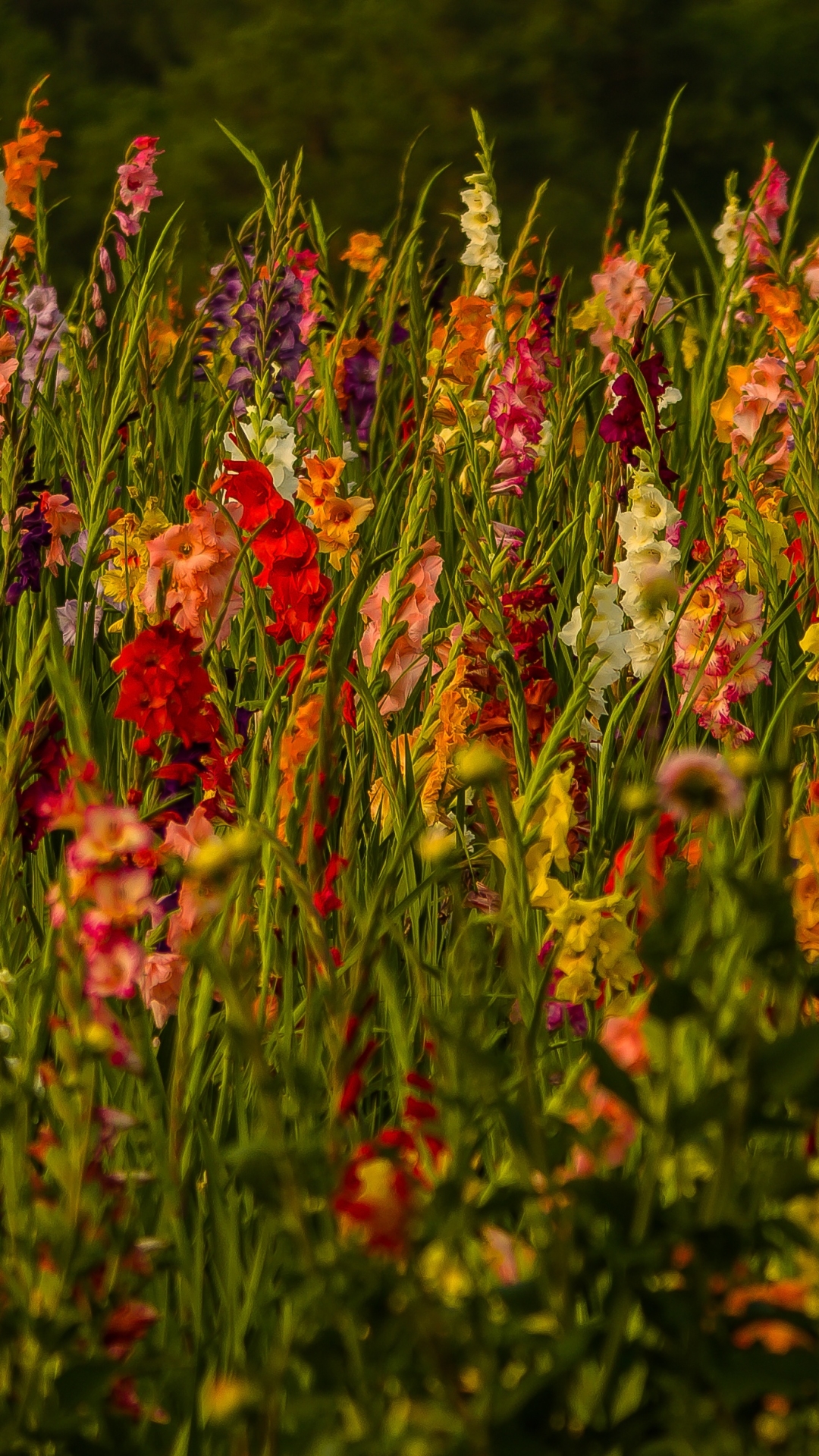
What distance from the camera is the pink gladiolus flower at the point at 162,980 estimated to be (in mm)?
1418

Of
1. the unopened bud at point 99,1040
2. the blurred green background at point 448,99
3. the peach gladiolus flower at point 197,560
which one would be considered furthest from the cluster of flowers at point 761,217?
the blurred green background at point 448,99

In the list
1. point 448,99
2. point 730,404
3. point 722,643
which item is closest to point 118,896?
point 722,643

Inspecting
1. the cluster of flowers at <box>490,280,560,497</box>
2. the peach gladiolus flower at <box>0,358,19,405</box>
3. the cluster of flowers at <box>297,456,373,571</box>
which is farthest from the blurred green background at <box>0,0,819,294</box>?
the cluster of flowers at <box>297,456,373,571</box>

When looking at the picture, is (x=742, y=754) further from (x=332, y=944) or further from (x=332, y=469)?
(x=332, y=469)

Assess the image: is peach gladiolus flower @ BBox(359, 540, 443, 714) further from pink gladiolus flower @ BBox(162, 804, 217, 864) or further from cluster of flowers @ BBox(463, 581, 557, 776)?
pink gladiolus flower @ BBox(162, 804, 217, 864)

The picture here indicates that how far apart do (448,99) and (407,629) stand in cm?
1384

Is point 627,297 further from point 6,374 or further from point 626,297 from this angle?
point 6,374

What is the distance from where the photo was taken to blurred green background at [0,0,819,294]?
13766 mm

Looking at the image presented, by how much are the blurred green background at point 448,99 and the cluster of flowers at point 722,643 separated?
1204 centimetres

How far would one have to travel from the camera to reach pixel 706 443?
302 centimetres

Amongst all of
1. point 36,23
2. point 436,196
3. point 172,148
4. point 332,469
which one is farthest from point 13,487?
point 36,23

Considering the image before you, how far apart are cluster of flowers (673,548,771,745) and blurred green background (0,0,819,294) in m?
12.0

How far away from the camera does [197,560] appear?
172 cm

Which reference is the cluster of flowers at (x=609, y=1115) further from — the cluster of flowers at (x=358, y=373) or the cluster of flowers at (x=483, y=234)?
the cluster of flowers at (x=358, y=373)
